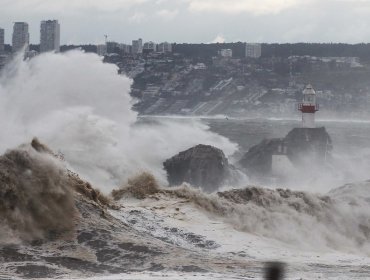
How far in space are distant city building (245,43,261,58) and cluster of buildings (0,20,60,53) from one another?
48008mm

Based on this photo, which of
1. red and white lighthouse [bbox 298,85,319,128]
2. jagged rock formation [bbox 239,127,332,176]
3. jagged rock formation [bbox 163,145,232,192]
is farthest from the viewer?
red and white lighthouse [bbox 298,85,319,128]

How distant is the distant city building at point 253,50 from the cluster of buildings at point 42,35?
158 ft

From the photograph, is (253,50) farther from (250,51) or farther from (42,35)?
(42,35)

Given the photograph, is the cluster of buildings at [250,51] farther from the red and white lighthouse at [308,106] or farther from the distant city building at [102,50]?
the red and white lighthouse at [308,106]

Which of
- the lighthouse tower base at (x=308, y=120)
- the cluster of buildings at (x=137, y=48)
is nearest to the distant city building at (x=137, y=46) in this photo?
the cluster of buildings at (x=137, y=48)

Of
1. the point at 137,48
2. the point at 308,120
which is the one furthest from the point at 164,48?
the point at 308,120

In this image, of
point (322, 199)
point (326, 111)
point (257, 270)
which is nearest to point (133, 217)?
point (257, 270)

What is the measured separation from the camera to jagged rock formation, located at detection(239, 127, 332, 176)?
45487 millimetres

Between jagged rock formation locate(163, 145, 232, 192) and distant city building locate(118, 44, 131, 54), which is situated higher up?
distant city building locate(118, 44, 131, 54)

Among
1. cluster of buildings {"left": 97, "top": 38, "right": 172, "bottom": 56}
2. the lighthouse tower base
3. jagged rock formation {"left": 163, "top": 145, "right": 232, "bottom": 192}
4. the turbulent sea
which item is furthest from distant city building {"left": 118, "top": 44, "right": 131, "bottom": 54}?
the turbulent sea

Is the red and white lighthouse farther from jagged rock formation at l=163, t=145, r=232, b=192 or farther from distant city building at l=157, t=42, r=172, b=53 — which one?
distant city building at l=157, t=42, r=172, b=53

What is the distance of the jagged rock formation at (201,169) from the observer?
35312 mm

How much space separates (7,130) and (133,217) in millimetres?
21580

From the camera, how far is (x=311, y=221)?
1847 cm
